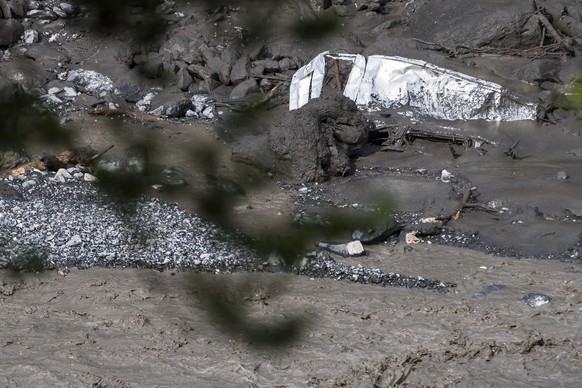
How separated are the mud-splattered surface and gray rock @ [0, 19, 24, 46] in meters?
1.42

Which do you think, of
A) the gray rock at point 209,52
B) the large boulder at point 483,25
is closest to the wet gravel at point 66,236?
the gray rock at point 209,52

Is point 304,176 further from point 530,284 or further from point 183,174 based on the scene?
point 183,174

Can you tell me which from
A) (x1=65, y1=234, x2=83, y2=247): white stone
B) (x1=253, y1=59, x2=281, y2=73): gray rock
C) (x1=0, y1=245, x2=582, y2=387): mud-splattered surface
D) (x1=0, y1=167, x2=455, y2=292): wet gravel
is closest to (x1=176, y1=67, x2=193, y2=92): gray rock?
(x1=253, y1=59, x2=281, y2=73): gray rock

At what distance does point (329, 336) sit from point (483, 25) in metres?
5.85

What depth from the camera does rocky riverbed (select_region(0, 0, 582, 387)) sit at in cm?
134

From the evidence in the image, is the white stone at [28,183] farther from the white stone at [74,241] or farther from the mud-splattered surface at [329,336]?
the mud-splattered surface at [329,336]

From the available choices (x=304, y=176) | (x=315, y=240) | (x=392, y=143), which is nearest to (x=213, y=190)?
(x=315, y=240)

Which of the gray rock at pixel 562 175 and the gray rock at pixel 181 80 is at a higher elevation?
the gray rock at pixel 181 80

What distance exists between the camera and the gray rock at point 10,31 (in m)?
2.89

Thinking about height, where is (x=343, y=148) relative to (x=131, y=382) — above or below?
below

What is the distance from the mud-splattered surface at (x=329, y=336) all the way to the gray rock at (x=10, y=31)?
4.65 ft

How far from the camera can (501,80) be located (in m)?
9.31

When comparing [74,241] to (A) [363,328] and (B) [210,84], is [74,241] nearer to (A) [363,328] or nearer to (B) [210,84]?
(A) [363,328]

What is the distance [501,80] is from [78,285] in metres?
5.17
